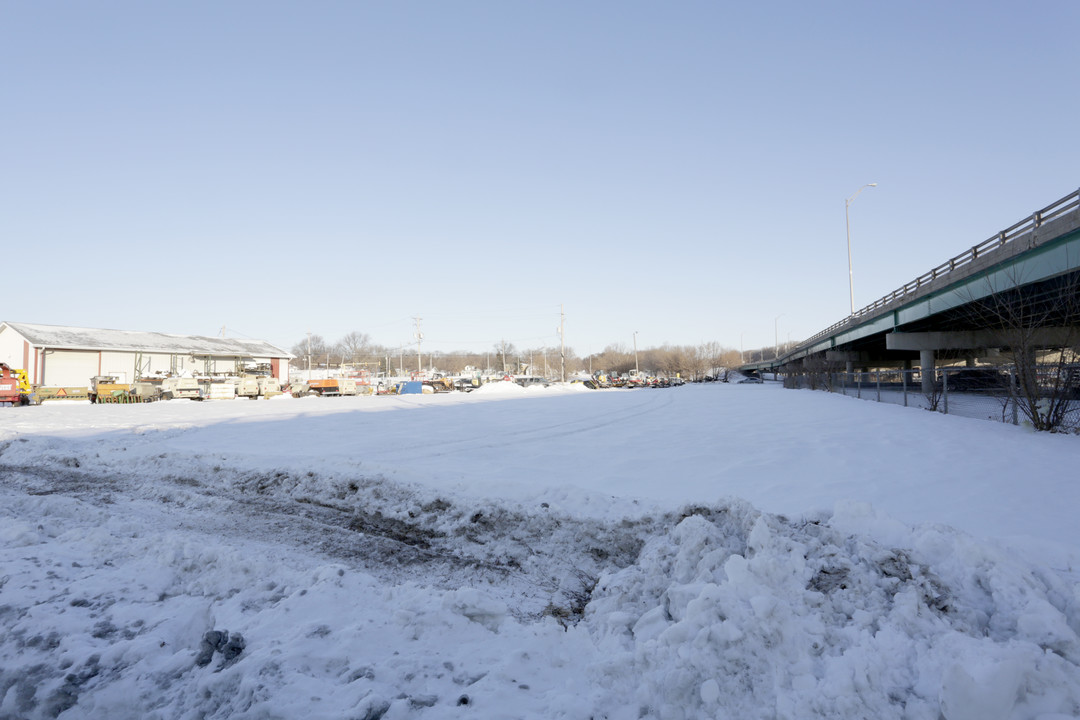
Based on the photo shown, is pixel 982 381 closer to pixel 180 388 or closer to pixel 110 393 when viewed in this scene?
pixel 110 393

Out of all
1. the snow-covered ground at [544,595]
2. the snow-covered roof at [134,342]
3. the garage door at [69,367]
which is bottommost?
the snow-covered ground at [544,595]

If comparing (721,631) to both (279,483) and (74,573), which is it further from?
(279,483)

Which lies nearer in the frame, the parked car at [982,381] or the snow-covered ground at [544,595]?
the snow-covered ground at [544,595]

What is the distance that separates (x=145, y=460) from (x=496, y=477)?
23.4 feet

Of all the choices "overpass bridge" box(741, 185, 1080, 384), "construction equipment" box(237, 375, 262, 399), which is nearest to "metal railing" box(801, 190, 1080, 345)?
"overpass bridge" box(741, 185, 1080, 384)

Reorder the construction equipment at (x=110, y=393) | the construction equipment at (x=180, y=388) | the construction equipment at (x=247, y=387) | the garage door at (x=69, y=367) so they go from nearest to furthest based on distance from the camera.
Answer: the construction equipment at (x=110, y=393) < the construction equipment at (x=180, y=388) < the construction equipment at (x=247, y=387) < the garage door at (x=69, y=367)

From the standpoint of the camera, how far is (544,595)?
4.68m

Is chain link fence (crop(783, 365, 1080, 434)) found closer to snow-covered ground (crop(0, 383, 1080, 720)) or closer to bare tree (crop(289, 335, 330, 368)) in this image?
snow-covered ground (crop(0, 383, 1080, 720))

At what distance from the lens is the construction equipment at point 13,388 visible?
99.5 ft

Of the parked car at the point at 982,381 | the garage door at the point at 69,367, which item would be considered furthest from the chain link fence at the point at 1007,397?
the garage door at the point at 69,367

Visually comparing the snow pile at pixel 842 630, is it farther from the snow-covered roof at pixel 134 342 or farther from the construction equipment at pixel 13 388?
the snow-covered roof at pixel 134 342

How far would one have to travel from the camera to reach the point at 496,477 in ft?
28.4

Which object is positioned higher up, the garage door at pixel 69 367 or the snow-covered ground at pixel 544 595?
the garage door at pixel 69 367

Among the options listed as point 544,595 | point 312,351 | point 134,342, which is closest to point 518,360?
point 312,351
